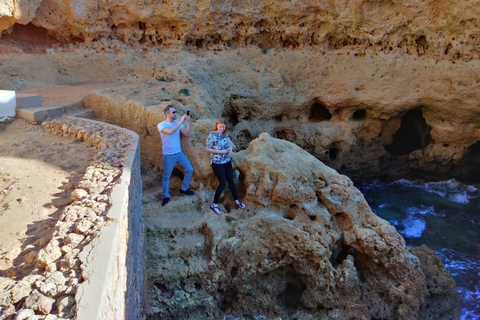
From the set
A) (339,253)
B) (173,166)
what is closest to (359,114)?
(339,253)

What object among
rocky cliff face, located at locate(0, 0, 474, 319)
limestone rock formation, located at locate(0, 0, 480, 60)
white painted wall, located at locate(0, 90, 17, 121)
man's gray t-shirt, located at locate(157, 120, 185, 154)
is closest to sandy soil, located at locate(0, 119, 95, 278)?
white painted wall, located at locate(0, 90, 17, 121)

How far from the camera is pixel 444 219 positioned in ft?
29.6

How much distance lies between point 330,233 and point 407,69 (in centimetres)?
592

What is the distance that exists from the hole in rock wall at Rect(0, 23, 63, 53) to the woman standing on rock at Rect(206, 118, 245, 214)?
21.1 ft

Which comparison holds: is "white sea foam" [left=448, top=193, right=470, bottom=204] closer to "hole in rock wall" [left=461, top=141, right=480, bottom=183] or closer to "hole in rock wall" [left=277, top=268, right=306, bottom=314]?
"hole in rock wall" [left=461, top=141, right=480, bottom=183]

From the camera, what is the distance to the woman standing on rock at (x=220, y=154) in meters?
4.82

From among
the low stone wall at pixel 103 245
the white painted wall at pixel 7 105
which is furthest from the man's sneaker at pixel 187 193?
the white painted wall at pixel 7 105

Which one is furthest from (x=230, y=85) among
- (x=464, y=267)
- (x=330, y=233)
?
(x=464, y=267)

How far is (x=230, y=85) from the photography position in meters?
9.11

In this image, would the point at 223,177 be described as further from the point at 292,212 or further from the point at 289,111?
the point at 289,111

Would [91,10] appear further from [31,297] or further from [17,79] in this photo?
[31,297]

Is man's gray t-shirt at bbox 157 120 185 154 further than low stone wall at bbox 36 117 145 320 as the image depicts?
Yes

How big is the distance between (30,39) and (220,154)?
6.80 m

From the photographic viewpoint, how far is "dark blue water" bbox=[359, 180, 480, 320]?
7148 millimetres
